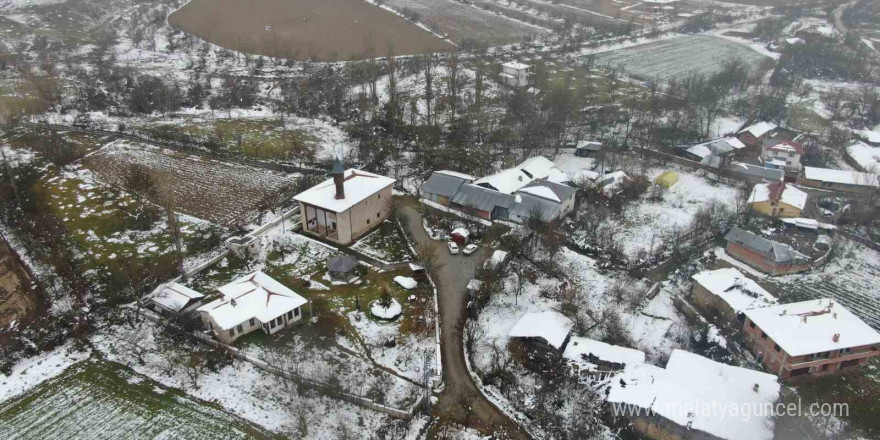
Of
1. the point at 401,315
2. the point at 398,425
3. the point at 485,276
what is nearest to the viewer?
the point at 398,425

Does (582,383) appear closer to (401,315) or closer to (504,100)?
(401,315)

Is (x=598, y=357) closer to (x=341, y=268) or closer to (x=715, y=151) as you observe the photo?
(x=341, y=268)

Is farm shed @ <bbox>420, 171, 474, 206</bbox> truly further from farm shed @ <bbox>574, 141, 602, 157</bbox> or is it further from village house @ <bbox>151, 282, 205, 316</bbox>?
village house @ <bbox>151, 282, 205, 316</bbox>

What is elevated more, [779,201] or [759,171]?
[779,201]

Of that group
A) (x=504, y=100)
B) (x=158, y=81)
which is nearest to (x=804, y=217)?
(x=504, y=100)

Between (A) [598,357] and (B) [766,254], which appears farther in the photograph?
(B) [766,254]

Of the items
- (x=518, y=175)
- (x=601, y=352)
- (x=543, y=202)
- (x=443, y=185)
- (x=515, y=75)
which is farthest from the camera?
(x=515, y=75)

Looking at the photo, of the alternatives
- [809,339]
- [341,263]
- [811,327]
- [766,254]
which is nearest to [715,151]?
[766,254]
